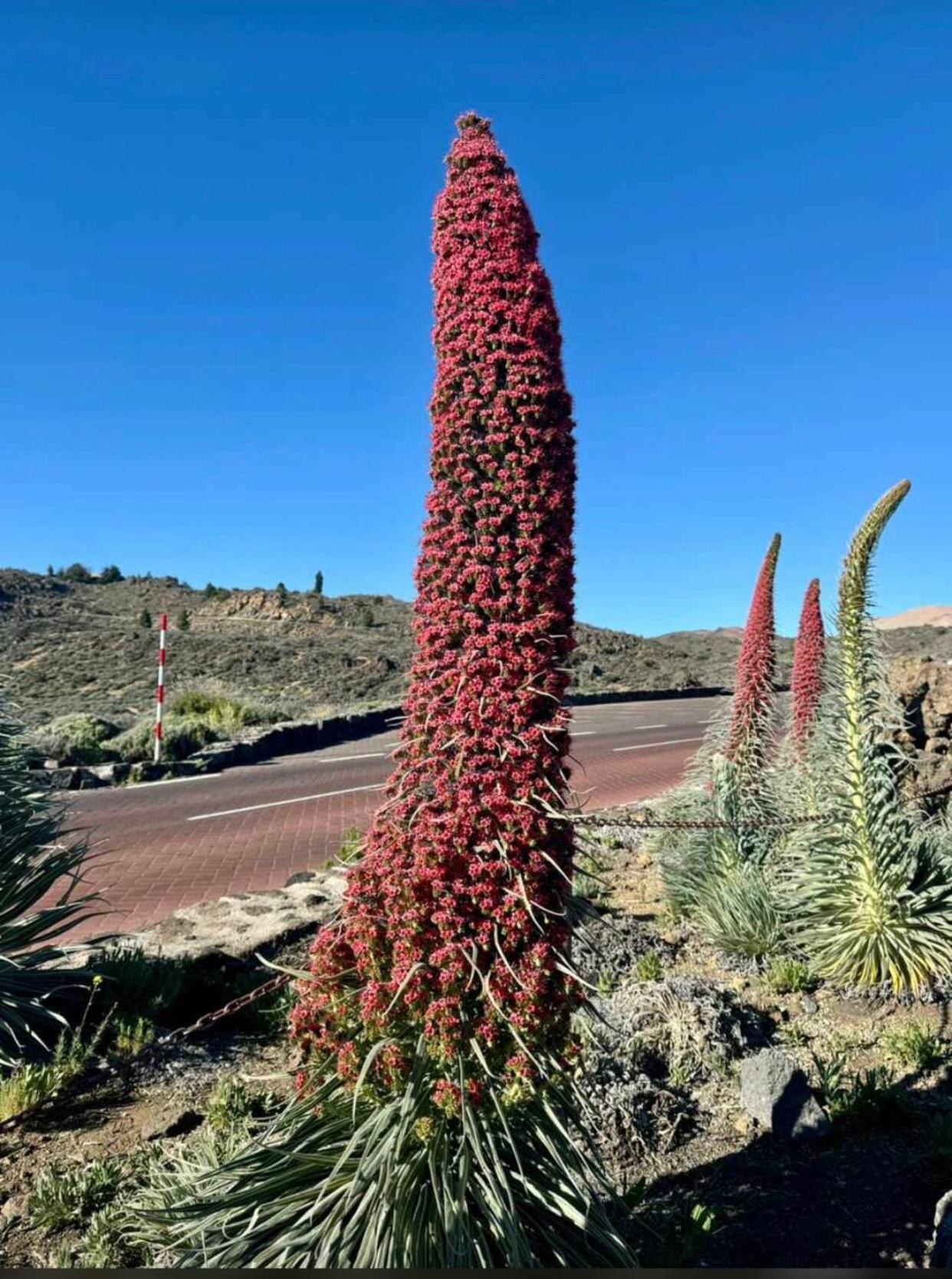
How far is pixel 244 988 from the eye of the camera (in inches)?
191

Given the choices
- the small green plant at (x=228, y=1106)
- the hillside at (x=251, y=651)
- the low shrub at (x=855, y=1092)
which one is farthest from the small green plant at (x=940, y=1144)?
the hillside at (x=251, y=651)

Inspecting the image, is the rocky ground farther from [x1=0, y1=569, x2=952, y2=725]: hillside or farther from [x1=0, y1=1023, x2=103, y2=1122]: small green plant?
[x1=0, y1=569, x2=952, y2=725]: hillside

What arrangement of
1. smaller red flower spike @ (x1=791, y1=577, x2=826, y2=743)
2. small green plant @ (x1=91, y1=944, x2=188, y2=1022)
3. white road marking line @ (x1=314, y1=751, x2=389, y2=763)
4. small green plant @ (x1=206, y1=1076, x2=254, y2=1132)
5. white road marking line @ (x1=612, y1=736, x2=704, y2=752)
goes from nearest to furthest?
1. small green plant @ (x1=206, y1=1076, x2=254, y2=1132)
2. small green plant @ (x1=91, y1=944, x2=188, y2=1022)
3. smaller red flower spike @ (x1=791, y1=577, x2=826, y2=743)
4. white road marking line @ (x1=314, y1=751, x2=389, y2=763)
5. white road marking line @ (x1=612, y1=736, x2=704, y2=752)

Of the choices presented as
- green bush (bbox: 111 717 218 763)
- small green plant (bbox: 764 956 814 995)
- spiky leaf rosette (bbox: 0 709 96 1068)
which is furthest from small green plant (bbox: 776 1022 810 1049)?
green bush (bbox: 111 717 218 763)

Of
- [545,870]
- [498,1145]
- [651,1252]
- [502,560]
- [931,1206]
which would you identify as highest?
[502,560]

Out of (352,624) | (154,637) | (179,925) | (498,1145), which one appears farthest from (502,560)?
(352,624)

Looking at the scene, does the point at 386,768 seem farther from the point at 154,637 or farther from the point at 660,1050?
the point at 154,637

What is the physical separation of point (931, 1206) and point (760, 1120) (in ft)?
2.35

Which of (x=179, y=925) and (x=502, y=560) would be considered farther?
(x=179, y=925)

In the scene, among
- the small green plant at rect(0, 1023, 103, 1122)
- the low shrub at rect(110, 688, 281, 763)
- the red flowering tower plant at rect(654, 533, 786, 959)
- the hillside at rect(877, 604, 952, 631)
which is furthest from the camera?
the hillside at rect(877, 604, 952, 631)

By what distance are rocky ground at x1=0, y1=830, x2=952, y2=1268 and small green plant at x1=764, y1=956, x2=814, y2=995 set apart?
0.05 ft

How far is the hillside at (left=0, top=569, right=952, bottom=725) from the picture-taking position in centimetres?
2756

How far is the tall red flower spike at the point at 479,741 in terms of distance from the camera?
2.25m

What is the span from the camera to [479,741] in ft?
7.54
